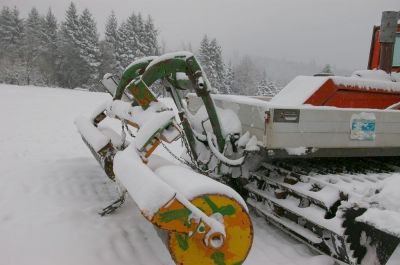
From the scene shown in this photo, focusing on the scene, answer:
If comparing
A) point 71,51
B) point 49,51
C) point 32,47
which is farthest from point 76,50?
point 32,47

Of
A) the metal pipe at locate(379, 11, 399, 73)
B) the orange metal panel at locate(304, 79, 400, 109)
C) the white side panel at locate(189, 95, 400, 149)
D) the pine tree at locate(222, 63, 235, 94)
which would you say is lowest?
the pine tree at locate(222, 63, 235, 94)

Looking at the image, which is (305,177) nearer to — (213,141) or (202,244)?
(213,141)

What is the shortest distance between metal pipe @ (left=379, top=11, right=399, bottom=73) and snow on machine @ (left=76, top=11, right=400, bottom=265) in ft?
0.04

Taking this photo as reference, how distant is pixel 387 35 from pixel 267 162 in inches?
89.3

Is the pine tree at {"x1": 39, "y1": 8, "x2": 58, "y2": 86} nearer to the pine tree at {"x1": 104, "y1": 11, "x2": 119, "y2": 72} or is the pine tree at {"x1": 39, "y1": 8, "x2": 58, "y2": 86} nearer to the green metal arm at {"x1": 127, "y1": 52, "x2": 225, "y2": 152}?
the pine tree at {"x1": 104, "y1": 11, "x2": 119, "y2": 72}

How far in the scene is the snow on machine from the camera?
8.43 ft

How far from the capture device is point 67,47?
4891cm

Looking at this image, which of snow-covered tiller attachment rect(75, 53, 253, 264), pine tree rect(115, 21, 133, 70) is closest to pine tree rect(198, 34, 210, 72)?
pine tree rect(115, 21, 133, 70)

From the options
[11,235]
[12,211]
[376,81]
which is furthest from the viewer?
[376,81]

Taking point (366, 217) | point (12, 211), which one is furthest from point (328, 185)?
point (12, 211)

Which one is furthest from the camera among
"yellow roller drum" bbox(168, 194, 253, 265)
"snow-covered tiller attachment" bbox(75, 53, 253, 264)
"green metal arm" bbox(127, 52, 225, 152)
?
"green metal arm" bbox(127, 52, 225, 152)

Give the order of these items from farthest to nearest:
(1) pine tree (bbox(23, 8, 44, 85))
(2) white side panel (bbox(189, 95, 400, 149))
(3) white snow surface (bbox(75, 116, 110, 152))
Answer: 1. (1) pine tree (bbox(23, 8, 44, 85))
2. (3) white snow surface (bbox(75, 116, 110, 152))
3. (2) white side panel (bbox(189, 95, 400, 149))

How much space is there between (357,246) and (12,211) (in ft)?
11.1

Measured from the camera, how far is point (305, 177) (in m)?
3.67
